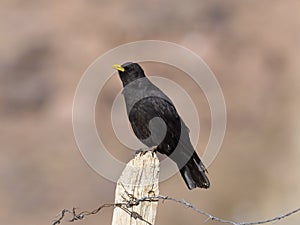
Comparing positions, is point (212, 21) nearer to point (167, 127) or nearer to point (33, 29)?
point (33, 29)

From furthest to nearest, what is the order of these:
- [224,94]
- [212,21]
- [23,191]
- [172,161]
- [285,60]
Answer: [212,21] < [285,60] < [224,94] < [23,191] < [172,161]

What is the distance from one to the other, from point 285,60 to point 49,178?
8115mm

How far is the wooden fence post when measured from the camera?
3.70m

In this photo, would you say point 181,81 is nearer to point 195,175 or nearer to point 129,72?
point 129,72

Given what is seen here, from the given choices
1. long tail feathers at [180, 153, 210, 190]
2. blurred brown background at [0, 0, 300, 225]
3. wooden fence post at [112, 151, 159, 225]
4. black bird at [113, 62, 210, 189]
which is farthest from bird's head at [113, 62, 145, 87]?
blurred brown background at [0, 0, 300, 225]

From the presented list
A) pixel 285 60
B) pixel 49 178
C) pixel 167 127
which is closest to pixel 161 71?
pixel 285 60

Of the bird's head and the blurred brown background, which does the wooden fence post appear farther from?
the blurred brown background

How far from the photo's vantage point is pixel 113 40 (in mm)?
18969

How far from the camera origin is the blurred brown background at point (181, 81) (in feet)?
37.2

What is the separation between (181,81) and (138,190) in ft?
44.3

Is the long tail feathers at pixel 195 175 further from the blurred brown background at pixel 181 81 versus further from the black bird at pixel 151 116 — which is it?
the blurred brown background at pixel 181 81

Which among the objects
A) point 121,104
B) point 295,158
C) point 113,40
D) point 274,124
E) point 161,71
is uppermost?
point 113,40

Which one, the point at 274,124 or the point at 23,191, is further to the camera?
the point at 274,124

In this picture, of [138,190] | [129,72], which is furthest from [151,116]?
[138,190]
